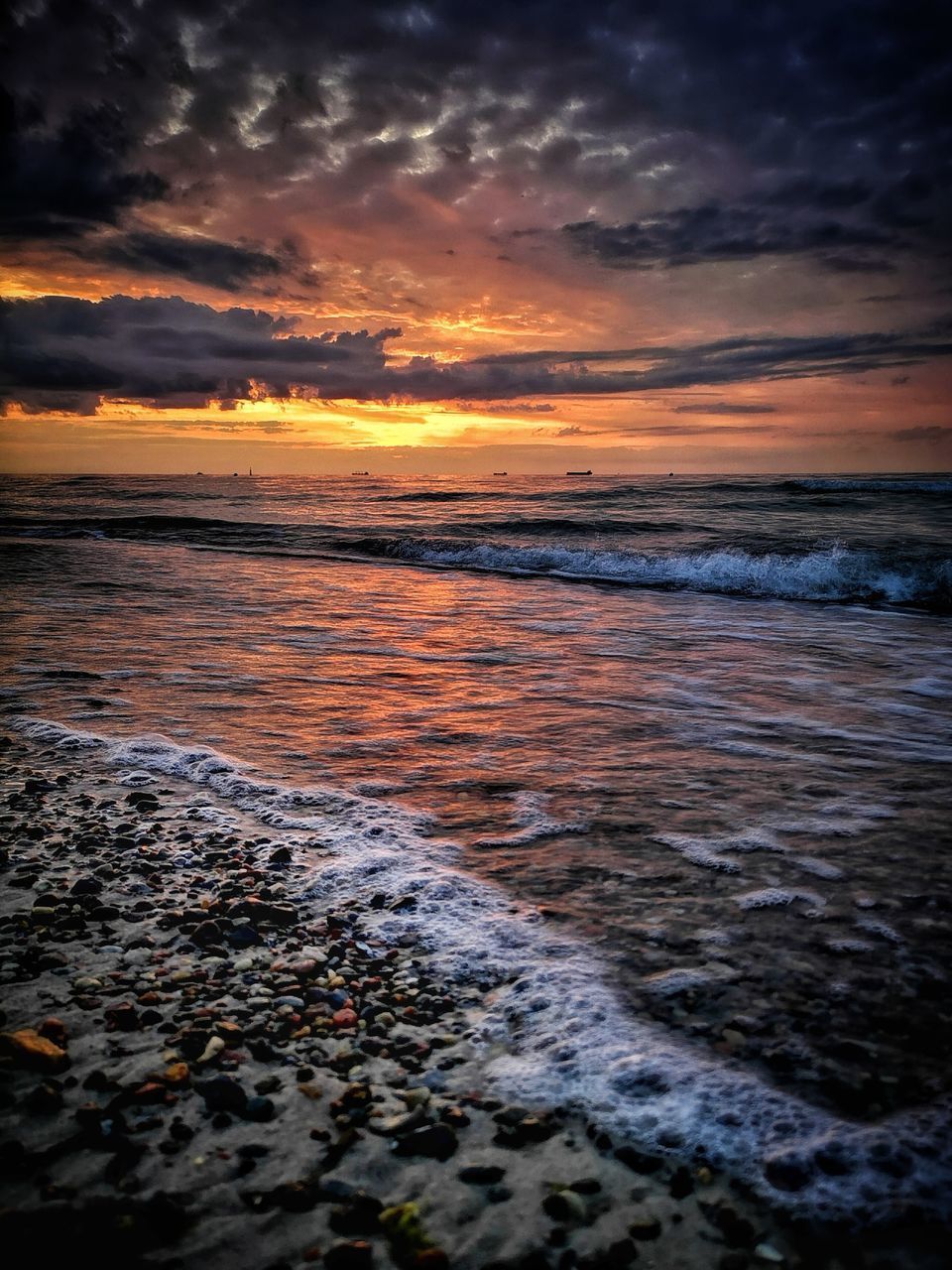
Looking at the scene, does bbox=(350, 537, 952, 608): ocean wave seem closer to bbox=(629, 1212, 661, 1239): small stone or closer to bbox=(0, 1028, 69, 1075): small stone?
bbox=(629, 1212, 661, 1239): small stone

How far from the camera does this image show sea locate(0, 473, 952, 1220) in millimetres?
2174

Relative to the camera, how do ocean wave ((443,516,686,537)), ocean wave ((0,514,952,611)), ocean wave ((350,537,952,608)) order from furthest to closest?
ocean wave ((443,516,686,537)), ocean wave ((0,514,952,611)), ocean wave ((350,537,952,608))

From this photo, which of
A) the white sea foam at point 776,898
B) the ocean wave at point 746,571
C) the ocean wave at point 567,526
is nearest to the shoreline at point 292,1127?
the white sea foam at point 776,898

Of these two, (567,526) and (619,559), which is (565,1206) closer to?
(619,559)

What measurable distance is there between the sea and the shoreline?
5.6 inches

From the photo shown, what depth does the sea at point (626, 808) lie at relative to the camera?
2174 millimetres

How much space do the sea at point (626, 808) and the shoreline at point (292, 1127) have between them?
0.47ft

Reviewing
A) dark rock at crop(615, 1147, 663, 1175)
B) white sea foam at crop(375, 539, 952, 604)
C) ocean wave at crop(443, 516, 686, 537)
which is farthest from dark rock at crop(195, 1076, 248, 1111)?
ocean wave at crop(443, 516, 686, 537)

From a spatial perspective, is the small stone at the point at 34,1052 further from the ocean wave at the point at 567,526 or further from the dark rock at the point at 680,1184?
the ocean wave at the point at 567,526

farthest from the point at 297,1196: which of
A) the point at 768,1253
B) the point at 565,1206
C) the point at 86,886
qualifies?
the point at 86,886

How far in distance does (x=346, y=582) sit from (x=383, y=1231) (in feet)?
43.5

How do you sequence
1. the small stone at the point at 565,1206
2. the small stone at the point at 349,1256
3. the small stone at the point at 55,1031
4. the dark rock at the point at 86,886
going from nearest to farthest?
the small stone at the point at 349,1256, the small stone at the point at 565,1206, the small stone at the point at 55,1031, the dark rock at the point at 86,886

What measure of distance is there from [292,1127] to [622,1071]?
100 cm

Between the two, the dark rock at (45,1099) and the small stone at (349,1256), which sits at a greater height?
the dark rock at (45,1099)
